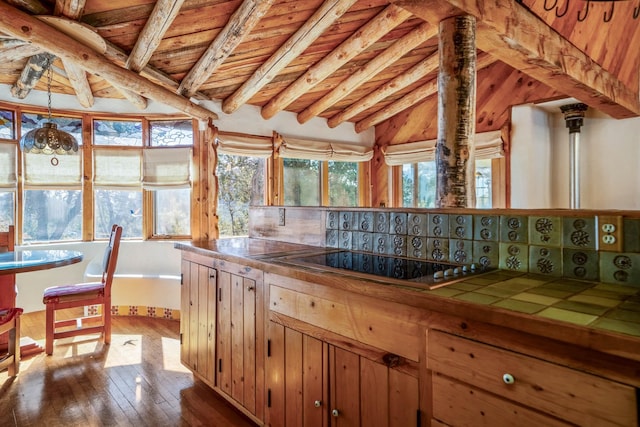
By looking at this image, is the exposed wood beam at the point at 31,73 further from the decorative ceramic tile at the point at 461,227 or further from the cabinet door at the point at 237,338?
the decorative ceramic tile at the point at 461,227

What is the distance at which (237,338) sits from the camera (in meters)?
2.03

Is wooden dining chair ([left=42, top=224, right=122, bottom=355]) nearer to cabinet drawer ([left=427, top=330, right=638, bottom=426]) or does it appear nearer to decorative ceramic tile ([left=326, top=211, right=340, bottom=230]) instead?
decorative ceramic tile ([left=326, top=211, right=340, bottom=230])

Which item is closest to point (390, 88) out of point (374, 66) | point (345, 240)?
point (374, 66)

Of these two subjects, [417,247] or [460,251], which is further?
[417,247]

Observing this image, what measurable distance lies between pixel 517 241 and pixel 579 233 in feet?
0.69

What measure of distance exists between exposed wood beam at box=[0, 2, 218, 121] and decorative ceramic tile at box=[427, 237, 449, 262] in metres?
2.73

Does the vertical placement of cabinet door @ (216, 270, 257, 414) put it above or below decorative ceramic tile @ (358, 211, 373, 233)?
below

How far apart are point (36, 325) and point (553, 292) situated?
4572 millimetres

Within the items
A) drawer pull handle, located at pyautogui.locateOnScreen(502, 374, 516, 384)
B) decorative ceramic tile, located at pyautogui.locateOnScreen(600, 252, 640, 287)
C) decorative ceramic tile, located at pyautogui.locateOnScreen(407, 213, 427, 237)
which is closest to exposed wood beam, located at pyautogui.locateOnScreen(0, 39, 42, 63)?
decorative ceramic tile, located at pyautogui.locateOnScreen(407, 213, 427, 237)

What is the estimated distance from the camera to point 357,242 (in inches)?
82.0

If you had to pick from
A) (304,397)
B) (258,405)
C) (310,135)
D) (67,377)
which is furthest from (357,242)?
(310,135)

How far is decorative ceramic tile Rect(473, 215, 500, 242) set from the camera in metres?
1.51

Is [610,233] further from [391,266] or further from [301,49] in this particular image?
[301,49]

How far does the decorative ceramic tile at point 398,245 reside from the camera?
1834mm
